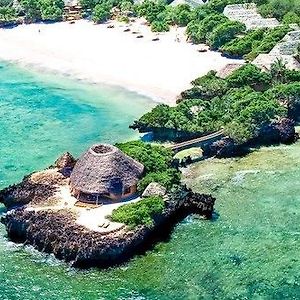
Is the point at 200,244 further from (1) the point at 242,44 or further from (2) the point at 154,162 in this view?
(1) the point at 242,44

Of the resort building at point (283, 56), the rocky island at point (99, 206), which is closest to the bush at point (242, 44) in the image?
the resort building at point (283, 56)

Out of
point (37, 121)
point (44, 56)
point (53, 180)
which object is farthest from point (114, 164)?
point (44, 56)

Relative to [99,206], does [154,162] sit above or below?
above

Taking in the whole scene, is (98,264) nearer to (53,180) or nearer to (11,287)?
(11,287)

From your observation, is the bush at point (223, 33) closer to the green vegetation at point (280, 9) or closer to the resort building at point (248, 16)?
the resort building at point (248, 16)

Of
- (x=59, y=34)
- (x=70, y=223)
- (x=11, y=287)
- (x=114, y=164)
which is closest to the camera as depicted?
(x=11, y=287)

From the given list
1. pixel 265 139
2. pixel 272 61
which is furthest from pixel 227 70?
pixel 265 139
